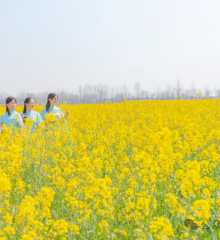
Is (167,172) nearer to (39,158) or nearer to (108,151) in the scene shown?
(108,151)

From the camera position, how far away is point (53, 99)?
5371 millimetres

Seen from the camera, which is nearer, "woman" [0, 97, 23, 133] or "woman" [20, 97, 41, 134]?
"woman" [0, 97, 23, 133]

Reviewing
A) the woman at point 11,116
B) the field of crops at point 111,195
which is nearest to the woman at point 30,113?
the woman at point 11,116

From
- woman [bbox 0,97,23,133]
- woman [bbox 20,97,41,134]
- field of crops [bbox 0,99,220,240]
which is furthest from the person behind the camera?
woman [bbox 20,97,41,134]

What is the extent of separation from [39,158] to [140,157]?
2310 mm

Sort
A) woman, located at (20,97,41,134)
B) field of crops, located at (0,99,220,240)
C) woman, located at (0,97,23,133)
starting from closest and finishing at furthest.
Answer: field of crops, located at (0,99,220,240) < woman, located at (0,97,23,133) < woman, located at (20,97,41,134)

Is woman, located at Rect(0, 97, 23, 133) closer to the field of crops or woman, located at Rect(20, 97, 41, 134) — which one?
woman, located at Rect(20, 97, 41, 134)

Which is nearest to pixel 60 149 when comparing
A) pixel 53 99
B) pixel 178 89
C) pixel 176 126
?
pixel 53 99

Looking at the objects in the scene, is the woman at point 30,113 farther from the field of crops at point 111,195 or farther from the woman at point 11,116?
the field of crops at point 111,195

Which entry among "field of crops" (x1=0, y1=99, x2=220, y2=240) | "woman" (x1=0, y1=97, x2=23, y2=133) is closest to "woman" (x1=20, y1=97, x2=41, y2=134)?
"woman" (x1=0, y1=97, x2=23, y2=133)

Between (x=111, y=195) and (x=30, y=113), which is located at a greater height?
(x=30, y=113)

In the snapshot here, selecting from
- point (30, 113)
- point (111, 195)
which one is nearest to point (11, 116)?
point (30, 113)

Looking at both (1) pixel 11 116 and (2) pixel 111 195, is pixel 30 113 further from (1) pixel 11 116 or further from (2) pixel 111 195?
(2) pixel 111 195

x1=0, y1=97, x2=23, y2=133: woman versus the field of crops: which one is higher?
x1=0, y1=97, x2=23, y2=133: woman
